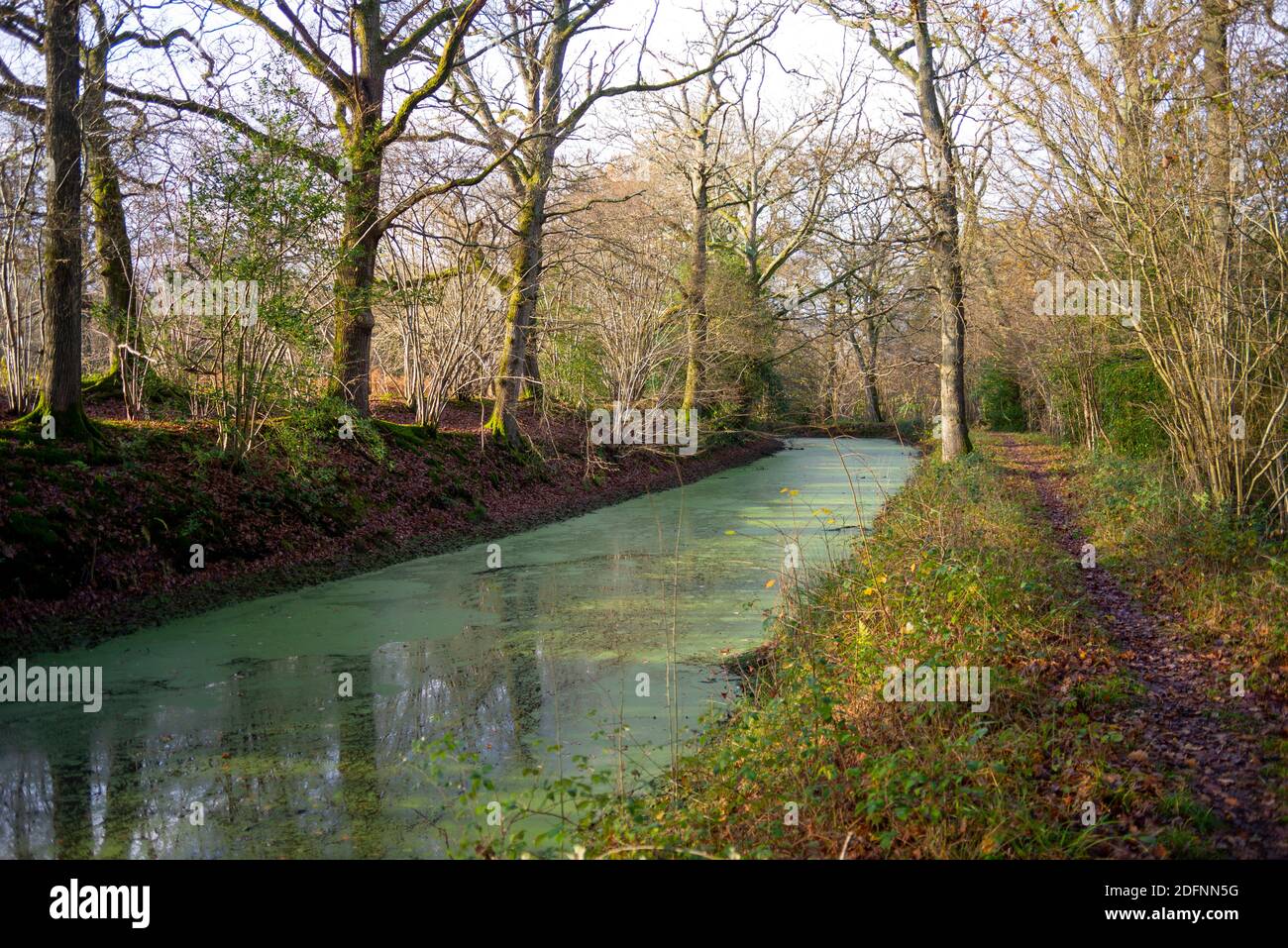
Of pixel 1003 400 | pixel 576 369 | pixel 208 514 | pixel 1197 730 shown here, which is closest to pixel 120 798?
pixel 208 514

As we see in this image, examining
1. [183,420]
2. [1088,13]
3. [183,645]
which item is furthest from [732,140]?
[183,645]

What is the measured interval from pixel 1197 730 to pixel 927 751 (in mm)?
1509

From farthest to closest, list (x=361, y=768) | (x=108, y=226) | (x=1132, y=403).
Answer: (x=108, y=226) < (x=1132, y=403) < (x=361, y=768)

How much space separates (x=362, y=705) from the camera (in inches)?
230

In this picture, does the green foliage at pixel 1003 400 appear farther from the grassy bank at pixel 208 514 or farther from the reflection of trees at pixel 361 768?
the reflection of trees at pixel 361 768

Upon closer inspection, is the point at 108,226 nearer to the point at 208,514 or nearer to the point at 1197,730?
the point at 208,514

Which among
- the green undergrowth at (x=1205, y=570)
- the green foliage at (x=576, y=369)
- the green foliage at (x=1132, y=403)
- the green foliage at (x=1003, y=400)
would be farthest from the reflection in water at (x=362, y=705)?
the green foliage at (x=1003, y=400)

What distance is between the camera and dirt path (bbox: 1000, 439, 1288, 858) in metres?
3.57

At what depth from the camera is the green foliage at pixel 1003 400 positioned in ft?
103

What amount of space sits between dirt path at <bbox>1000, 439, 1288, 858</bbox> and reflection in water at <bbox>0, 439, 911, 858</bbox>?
1.95m

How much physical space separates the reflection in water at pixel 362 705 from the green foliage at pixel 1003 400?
2334 centimetres

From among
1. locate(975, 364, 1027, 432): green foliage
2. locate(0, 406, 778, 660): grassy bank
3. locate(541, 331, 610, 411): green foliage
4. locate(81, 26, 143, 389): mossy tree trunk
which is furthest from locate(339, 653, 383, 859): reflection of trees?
locate(975, 364, 1027, 432): green foliage

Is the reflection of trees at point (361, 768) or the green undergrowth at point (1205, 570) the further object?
the green undergrowth at point (1205, 570)

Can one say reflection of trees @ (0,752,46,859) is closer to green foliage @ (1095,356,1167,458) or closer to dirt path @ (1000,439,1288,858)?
dirt path @ (1000,439,1288,858)
